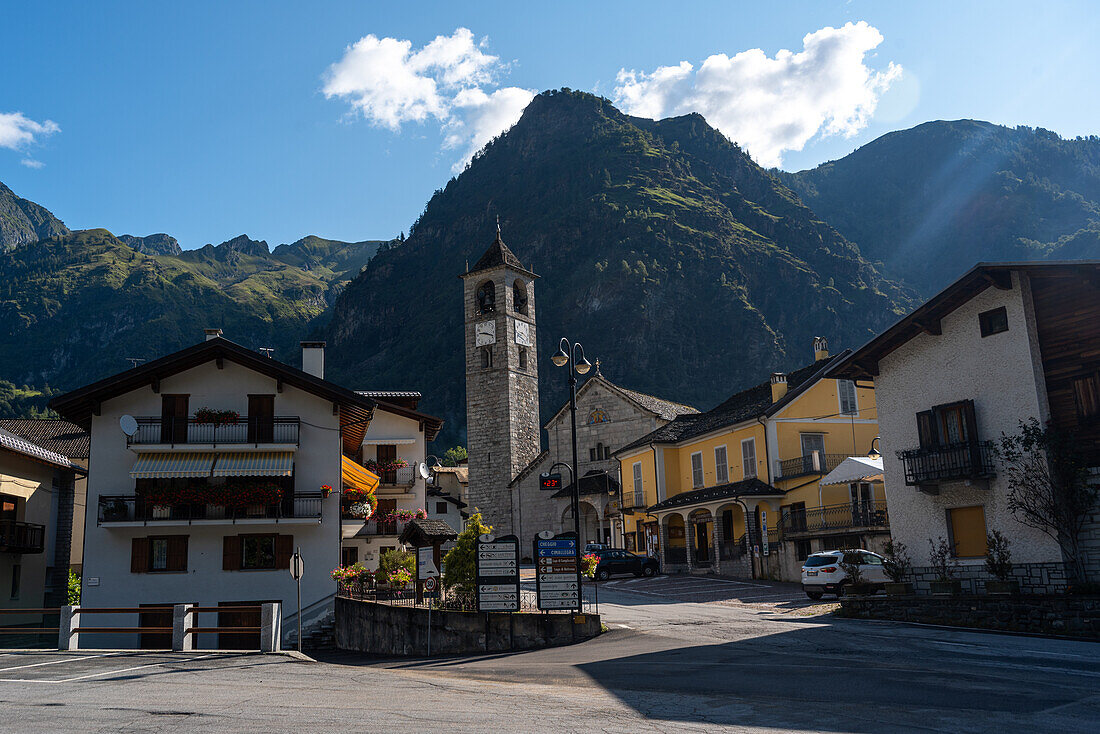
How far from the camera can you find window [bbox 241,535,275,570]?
3083 cm

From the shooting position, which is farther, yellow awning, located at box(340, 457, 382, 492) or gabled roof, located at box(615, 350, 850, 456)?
gabled roof, located at box(615, 350, 850, 456)

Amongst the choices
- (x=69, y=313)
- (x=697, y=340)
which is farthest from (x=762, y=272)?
(x=69, y=313)

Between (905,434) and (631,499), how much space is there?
994 inches

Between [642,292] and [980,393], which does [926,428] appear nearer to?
[980,393]

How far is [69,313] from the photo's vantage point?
629 feet

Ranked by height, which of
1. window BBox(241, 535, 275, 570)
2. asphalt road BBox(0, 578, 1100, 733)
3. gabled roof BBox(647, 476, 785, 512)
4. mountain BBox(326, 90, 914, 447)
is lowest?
asphalt road BBox(0, 578, 1100, 733)

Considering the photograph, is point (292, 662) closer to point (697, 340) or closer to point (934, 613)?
point (934, 613)

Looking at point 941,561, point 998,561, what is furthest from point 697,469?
point 998,561

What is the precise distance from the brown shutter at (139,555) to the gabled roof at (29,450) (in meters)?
6.71

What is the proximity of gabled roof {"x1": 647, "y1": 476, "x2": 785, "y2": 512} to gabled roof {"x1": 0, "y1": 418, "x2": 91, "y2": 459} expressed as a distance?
95.1 ft

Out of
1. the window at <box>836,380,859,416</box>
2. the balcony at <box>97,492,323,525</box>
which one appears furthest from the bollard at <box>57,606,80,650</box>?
the window at <box>836,380,859,416</box>

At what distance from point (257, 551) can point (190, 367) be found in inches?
277

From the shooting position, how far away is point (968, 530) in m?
23.2

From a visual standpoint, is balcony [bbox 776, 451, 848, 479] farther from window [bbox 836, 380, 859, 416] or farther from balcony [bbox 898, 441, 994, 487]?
balcony [bbox 898, 441, 994, 487]
